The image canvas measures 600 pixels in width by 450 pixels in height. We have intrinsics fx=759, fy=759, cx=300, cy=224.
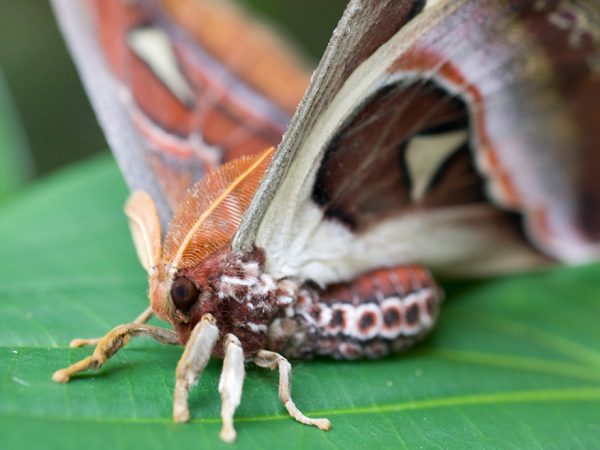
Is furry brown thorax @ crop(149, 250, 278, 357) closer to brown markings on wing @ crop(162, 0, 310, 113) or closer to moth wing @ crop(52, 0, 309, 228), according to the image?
moth wing @ crop(52, 0, 309, 228)

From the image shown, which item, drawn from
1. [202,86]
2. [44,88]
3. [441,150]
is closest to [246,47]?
[202,86]

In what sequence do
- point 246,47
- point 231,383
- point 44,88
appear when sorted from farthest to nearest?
1. point 44,88
2. point 246,47
3. point 231,383

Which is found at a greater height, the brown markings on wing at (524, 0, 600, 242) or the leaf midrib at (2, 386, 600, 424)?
the brown markings on wing at (524, 0, 600, 242)

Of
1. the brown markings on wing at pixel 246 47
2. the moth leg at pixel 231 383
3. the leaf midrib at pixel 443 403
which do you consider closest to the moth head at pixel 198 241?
the moth leg at pixel 231 383

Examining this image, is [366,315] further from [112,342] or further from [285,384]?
[112,342]

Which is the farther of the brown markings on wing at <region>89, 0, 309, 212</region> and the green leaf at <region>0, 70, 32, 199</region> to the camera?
the green leaf at <region>0, 70, 32, 199</region>

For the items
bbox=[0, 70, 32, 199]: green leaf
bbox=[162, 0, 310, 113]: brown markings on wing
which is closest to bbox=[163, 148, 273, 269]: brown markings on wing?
bbox=[162, 0, 310, 113]: brown markings on wing

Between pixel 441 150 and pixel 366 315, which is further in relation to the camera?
pixel 441 150
